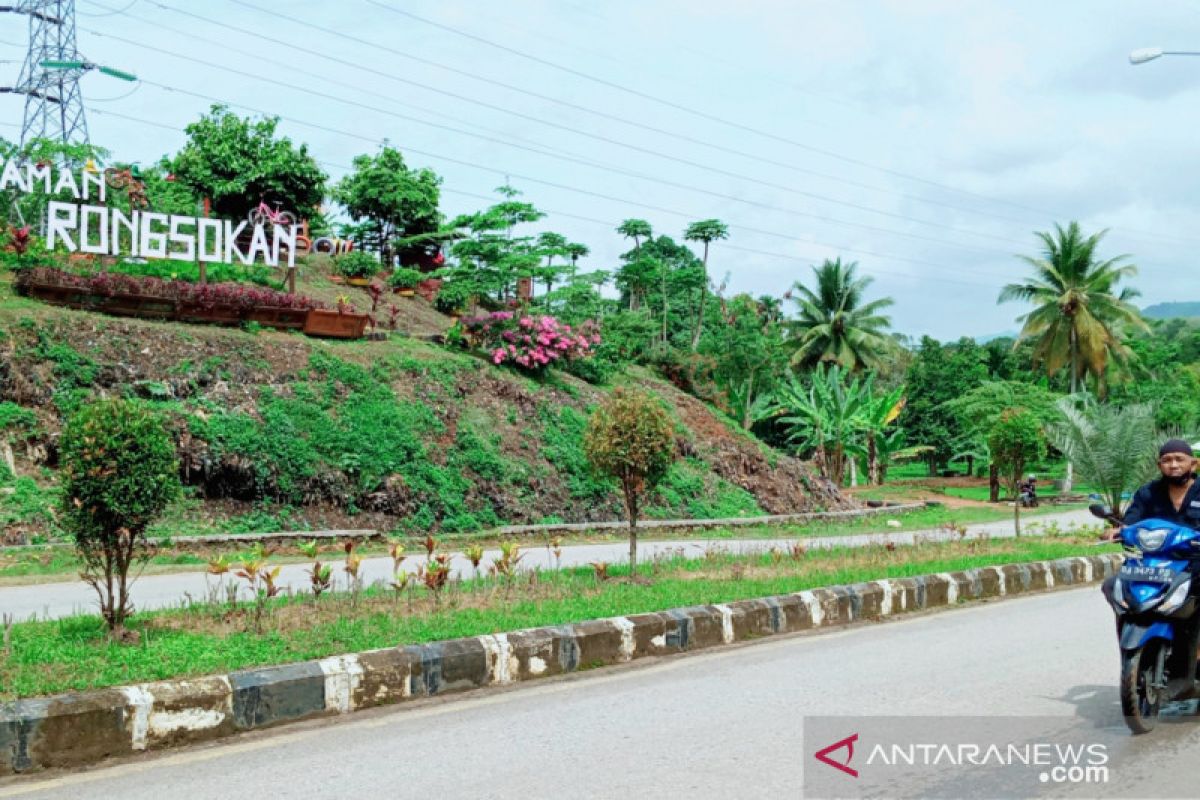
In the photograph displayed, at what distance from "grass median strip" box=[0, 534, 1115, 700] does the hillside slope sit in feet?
26.0

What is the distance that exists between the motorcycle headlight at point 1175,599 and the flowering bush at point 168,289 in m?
19.0

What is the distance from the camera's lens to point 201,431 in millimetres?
18047

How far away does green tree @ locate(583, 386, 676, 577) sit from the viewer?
1189 centimetres

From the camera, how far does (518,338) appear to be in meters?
26.3

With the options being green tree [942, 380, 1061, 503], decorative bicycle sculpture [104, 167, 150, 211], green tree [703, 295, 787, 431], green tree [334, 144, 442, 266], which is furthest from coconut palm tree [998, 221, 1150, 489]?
decorative bicycle sculpture [104, 167, 150, 211]

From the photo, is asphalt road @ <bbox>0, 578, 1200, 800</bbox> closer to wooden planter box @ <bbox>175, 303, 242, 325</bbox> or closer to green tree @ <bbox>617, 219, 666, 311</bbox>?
wooden planter box @ <bbox>175, 303, 242, 325</bbox>

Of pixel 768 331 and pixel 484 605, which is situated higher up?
pixel 768 331

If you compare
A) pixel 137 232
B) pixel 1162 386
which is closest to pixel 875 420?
pixel 1162 386

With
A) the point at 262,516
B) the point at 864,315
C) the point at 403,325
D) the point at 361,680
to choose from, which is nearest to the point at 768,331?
the point at 864,315

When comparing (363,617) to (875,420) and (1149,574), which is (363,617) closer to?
(1149,574)

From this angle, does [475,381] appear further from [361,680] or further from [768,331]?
[768,331]

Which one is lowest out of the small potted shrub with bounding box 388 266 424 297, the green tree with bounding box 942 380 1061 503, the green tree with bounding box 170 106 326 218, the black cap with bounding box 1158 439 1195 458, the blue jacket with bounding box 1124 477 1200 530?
the blue jacket with bounding box 1124 477 1200 530

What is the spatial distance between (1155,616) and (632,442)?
6428mm

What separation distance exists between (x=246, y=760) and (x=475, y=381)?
19.0 meters
